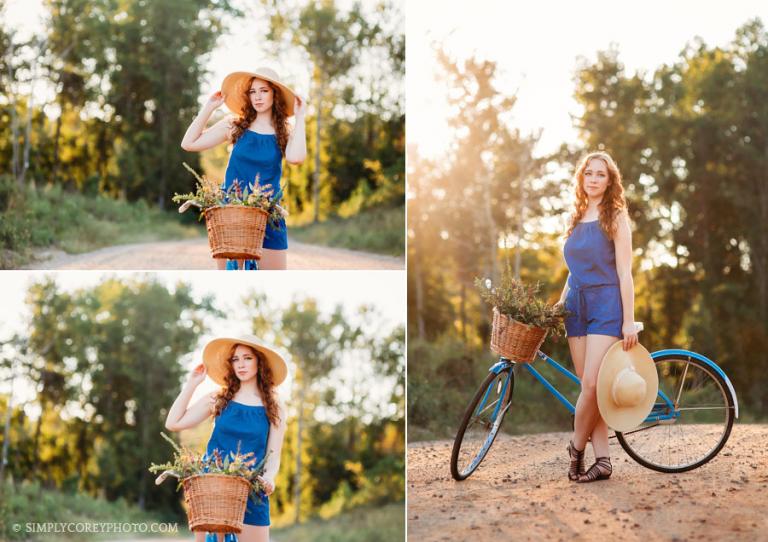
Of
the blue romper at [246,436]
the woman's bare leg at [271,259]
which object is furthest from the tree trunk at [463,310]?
the blue romper at [246,436]

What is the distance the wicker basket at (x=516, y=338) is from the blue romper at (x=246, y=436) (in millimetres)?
1195

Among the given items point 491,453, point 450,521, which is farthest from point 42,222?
point 450,521

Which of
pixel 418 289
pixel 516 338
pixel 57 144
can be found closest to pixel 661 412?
pixel 516 338

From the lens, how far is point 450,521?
156 inches

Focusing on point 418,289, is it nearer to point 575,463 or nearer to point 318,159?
point 318,159

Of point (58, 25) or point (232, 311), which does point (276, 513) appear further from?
point (58, 25)

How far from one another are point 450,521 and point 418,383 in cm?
403

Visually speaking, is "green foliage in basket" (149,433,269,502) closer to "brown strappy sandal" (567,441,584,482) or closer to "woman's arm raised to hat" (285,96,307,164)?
"woman's arm raised to hat" (285,96,307,164)

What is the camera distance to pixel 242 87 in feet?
13.2

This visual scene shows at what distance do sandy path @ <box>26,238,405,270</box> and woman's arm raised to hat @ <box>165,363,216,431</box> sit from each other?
426 cm

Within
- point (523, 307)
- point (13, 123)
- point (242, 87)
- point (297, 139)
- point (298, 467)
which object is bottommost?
point (298, 467)

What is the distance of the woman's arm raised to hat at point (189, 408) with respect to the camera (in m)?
3.60

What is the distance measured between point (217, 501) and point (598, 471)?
1.85 metres

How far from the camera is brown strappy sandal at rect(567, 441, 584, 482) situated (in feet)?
14.2
